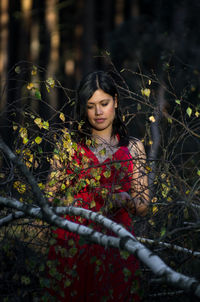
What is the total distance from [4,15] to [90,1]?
3.50 m

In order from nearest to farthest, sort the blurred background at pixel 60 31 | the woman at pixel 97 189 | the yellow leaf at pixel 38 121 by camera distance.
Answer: the woman at pixel 97 189, the yellow leaf at pixel 38 121, the blurred background at pixel 60 31

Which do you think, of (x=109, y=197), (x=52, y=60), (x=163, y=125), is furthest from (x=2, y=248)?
(x=52, y=60)

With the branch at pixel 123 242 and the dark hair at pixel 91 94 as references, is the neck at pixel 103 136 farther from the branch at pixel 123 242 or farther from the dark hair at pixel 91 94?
the branch at pixel 123 242

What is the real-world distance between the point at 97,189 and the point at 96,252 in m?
0.45

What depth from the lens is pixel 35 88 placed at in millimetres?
3283

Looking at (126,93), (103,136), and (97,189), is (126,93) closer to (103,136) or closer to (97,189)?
(103,136)

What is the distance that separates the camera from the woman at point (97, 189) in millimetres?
3022

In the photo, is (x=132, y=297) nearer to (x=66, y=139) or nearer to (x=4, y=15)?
(x=66, y=139)

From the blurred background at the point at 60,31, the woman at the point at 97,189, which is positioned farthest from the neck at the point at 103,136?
the blurred background at the point at 60,31

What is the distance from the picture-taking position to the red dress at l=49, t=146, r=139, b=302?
3.05m

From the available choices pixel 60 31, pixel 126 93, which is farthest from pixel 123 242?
pixel 60 31

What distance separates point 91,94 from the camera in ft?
12.7

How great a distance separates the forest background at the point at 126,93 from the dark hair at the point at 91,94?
10 centimetres

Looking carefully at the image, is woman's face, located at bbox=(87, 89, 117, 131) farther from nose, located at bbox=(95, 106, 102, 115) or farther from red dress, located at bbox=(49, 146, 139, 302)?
red dress, located at bbox=(49, 146, 139, 302)
